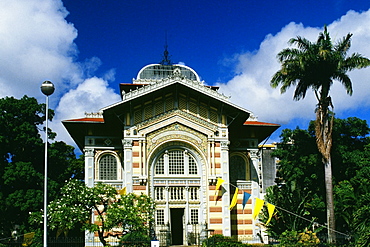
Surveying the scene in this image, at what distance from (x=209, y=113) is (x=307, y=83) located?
7.06 metres

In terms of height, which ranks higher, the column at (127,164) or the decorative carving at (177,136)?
the decorative carving at (177,136)

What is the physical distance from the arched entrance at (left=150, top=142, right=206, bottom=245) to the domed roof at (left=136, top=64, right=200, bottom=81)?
46.6ft

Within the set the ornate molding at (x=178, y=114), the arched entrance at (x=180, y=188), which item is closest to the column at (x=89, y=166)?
the ornate molding at (x=178, y=114)

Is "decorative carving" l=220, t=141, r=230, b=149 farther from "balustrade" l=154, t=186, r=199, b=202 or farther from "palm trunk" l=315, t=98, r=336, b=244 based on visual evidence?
"palm trunk" l=315, t=98, r=336, b=244

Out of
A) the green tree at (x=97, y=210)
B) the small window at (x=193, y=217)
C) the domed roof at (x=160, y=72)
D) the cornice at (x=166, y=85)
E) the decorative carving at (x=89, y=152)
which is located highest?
the domed roof at (x=160, y=72)

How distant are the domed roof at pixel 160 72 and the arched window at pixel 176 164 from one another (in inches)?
557

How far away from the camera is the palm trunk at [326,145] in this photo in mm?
28547

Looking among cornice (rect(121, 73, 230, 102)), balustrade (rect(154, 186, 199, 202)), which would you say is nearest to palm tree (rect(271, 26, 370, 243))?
cornice (rect(121, 73, 230, 102))

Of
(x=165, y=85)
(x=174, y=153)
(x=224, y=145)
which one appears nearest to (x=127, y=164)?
(x=174, y=153)

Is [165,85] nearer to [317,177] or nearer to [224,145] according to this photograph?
[224,145]

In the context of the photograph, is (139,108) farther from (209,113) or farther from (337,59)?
(337,59)

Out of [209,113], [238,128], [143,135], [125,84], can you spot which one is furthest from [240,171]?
[125,84]

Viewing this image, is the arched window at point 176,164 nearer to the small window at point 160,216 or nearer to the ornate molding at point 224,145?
the ornate molding at point 224,145

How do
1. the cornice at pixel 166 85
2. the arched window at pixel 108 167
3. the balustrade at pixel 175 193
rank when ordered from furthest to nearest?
the arched window at pixel 108 167
the balustrade at pixel 175 193
the cornice at pixel 166 85
